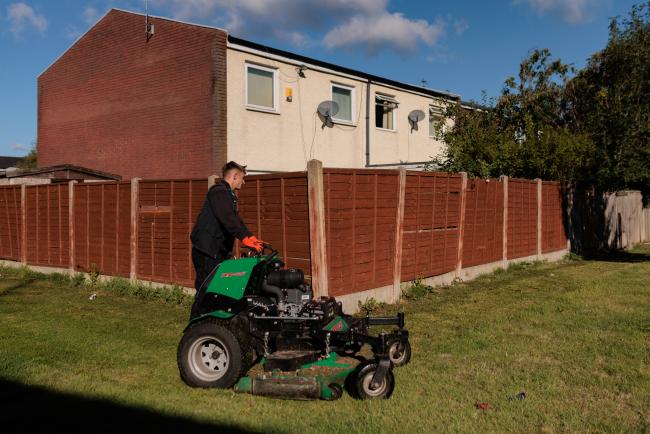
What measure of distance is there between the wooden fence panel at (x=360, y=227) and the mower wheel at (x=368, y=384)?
3.18 m

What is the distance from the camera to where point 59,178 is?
16.8 meters

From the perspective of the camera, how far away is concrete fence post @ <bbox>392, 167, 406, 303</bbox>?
9.59m

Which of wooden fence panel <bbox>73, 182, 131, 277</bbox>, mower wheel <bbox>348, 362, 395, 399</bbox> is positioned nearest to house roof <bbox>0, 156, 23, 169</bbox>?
wooden fence panel <bbox>73, 182, 131, 277</bbox>

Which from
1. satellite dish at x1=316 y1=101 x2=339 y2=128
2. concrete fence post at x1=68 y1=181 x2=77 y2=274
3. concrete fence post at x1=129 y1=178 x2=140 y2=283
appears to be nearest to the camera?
concrete fence post at x1=129 y1=178 x2=140 y2=283

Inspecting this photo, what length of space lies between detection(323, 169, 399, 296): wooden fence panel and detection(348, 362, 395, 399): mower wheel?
10.4ft

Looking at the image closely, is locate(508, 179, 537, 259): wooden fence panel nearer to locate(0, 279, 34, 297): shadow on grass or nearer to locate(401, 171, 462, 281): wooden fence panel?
locate(401, 171, 462, 281): wooden fence panel

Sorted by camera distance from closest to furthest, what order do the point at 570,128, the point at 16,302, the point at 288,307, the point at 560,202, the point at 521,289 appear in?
the point at 288,307 < the point at 16,302 < the point at 521,289 < the point at 560,202 < the point at 570,128

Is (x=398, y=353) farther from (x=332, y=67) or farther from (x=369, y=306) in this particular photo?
(x=332, y=67)

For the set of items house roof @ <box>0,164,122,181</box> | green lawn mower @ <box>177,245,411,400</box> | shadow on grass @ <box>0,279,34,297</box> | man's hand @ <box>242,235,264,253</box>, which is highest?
house roof @ <box>0,164,122,181</box>

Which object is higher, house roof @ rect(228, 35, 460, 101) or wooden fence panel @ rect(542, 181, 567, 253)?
house roof @ rect(228, 35, 460, 101)

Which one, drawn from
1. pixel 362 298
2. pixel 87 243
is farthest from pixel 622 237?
pixel 87 243

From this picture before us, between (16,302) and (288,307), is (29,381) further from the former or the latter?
(16,302)

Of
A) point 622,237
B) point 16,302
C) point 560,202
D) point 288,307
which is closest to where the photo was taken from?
point 288,307

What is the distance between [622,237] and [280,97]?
13136 millimetres
